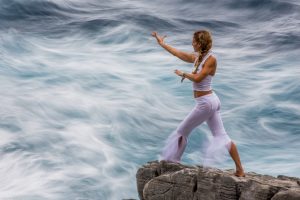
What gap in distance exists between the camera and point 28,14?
30938 millimetres

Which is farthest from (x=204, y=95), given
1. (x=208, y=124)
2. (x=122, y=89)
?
(x=122, y=89)

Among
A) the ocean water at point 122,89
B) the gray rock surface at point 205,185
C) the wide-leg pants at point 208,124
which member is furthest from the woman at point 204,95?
the ocean water at point 122,89

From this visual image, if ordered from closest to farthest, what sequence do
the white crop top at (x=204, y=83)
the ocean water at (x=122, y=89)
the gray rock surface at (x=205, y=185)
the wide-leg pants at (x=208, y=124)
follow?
the gray rock surface at (x=205, y=185) → the white crop top at (x=204, y=83) → the wide-leg pants at (x=208, y=124) → the ocean water at (x=122, y=89)

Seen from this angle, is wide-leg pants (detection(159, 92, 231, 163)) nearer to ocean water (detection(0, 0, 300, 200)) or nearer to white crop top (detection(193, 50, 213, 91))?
white crop top (detection(193, 50, 213, 91))

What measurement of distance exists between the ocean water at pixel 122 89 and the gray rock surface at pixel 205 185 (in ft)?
19.3

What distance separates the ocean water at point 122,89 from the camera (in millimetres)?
18234

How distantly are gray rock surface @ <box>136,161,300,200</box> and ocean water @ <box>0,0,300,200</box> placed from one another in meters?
5.87

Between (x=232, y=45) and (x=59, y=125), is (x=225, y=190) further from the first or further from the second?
(x=232, y=45)

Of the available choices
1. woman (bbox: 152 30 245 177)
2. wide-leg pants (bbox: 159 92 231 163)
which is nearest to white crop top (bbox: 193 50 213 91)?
woman (bbox: 152 30 245 177)

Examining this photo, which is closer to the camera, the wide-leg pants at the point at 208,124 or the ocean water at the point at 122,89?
the wide-leg pants at the point at 208,124

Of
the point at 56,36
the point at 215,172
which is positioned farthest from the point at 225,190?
the point at 56,36

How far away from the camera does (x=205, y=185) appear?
9656 mm

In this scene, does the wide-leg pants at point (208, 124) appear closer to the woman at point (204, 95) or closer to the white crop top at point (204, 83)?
the woman at point (204, 95)

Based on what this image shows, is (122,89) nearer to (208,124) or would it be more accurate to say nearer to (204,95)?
→ (208,124)
